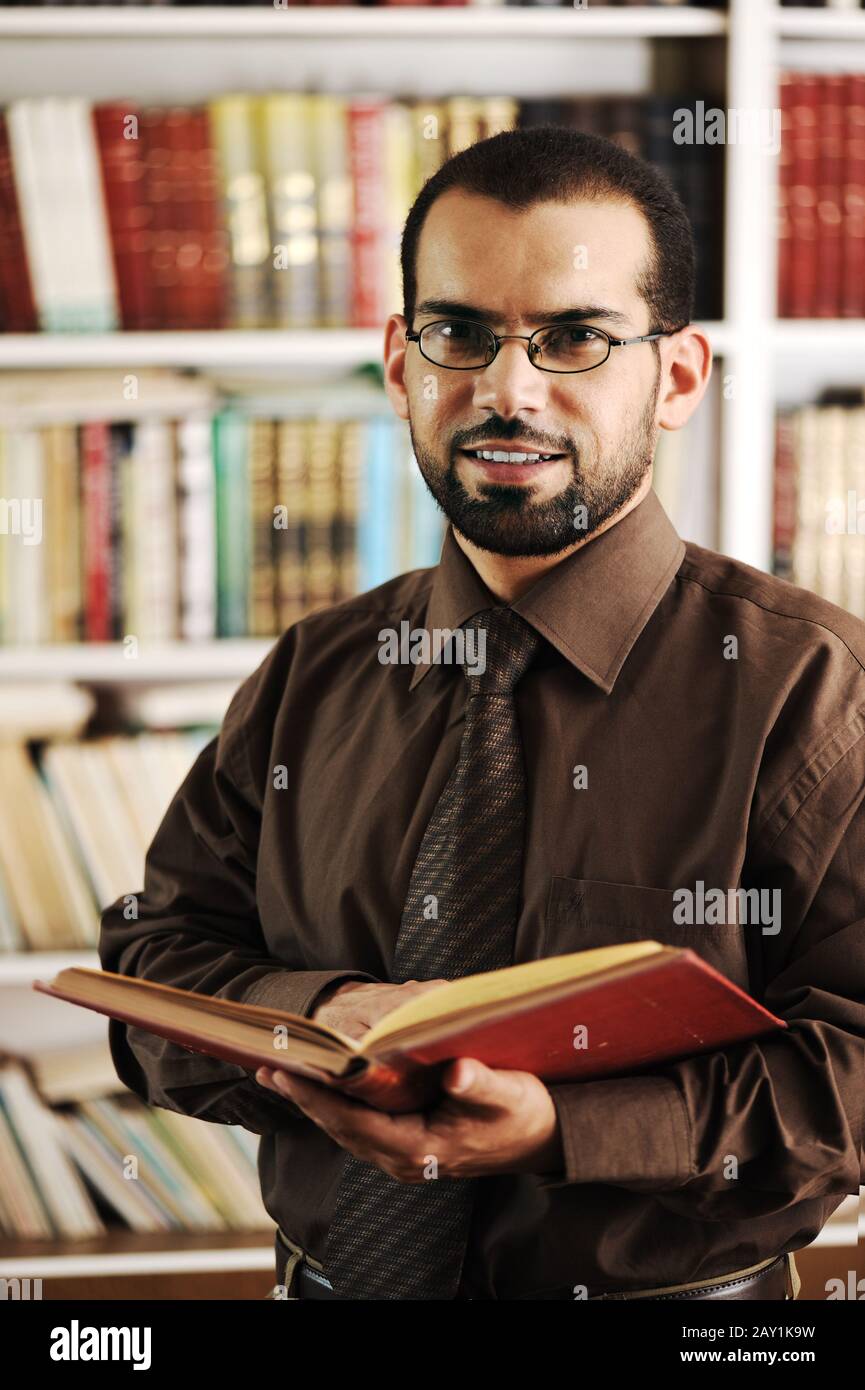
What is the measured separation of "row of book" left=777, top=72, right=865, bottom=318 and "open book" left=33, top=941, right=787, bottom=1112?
1.33 meters

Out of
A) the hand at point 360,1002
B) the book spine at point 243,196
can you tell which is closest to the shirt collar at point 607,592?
the hand at point 360,1002

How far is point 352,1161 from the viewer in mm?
1065

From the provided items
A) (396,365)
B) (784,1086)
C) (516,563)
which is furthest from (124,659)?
(784,1086)

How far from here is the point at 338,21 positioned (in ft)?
6.01

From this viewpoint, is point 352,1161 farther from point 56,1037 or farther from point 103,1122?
point 56,1037

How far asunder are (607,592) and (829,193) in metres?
1.08

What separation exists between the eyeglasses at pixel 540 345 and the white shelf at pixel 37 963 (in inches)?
45.7

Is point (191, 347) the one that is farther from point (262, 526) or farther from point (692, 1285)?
A: point (692, 1285)

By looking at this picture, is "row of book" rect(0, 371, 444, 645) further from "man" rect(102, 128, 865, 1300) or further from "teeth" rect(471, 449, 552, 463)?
"teeth" rect(471, 449, 552, 463)

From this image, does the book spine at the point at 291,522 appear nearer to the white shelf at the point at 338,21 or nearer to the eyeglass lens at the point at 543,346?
the white shelf at the point at 338,21

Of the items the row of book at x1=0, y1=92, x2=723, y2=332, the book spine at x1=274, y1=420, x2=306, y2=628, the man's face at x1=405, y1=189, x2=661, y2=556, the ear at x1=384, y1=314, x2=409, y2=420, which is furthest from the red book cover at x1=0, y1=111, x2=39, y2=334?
the man's face at x1=405, y1=189, x2=661, y2=556

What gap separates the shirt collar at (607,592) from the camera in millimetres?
1092
